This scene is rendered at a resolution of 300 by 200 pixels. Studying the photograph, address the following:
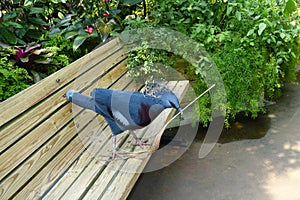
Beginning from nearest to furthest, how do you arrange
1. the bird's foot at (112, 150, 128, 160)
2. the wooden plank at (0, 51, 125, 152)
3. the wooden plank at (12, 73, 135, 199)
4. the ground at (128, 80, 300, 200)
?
1. the wooden plank at (0, 51, 125, 152)
2. the wooden plank at (12, 73, 135, 199)
3. the bird's foot at (112, 150, 128, 160)
4. the ground at (128, 80, 300, 200)

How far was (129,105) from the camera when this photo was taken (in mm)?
1736

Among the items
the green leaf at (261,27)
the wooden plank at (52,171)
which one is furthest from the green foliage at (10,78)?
the green leaf at (261,27)

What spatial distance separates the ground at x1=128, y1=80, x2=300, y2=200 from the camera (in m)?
2.27

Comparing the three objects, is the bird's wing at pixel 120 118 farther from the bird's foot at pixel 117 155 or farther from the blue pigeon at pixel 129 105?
the bird's foot at pixel 117 155

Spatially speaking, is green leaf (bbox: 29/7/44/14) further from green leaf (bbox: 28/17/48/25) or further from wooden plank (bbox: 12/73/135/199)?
wooden plank (bbox: 12/73/135/199)

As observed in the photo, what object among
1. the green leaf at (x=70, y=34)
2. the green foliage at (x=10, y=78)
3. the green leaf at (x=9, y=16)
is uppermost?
the green leaf at (x=9, y=16)

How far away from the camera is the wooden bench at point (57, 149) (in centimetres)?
160

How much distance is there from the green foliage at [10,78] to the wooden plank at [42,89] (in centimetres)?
31

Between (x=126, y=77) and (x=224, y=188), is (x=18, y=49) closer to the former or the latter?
(x=126, y=77)

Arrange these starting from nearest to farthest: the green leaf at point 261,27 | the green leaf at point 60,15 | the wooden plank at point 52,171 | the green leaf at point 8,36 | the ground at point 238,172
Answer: the wooden plank at point 52,171 → the ground at point 238,172 → the green leaf at point 8,36 → the green leaf at point 261,27 → the green leaf at point 60,15

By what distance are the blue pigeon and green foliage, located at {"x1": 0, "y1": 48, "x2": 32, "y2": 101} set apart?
541 mm

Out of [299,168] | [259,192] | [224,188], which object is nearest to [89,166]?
[224,188]

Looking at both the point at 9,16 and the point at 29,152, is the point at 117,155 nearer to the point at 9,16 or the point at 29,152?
the point at 29,152

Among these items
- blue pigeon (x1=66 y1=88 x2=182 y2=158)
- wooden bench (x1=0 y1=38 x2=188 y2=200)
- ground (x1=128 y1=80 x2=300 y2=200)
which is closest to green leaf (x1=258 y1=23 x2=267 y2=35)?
ground (x1=128 y1=80 x2=300 y2=200)
